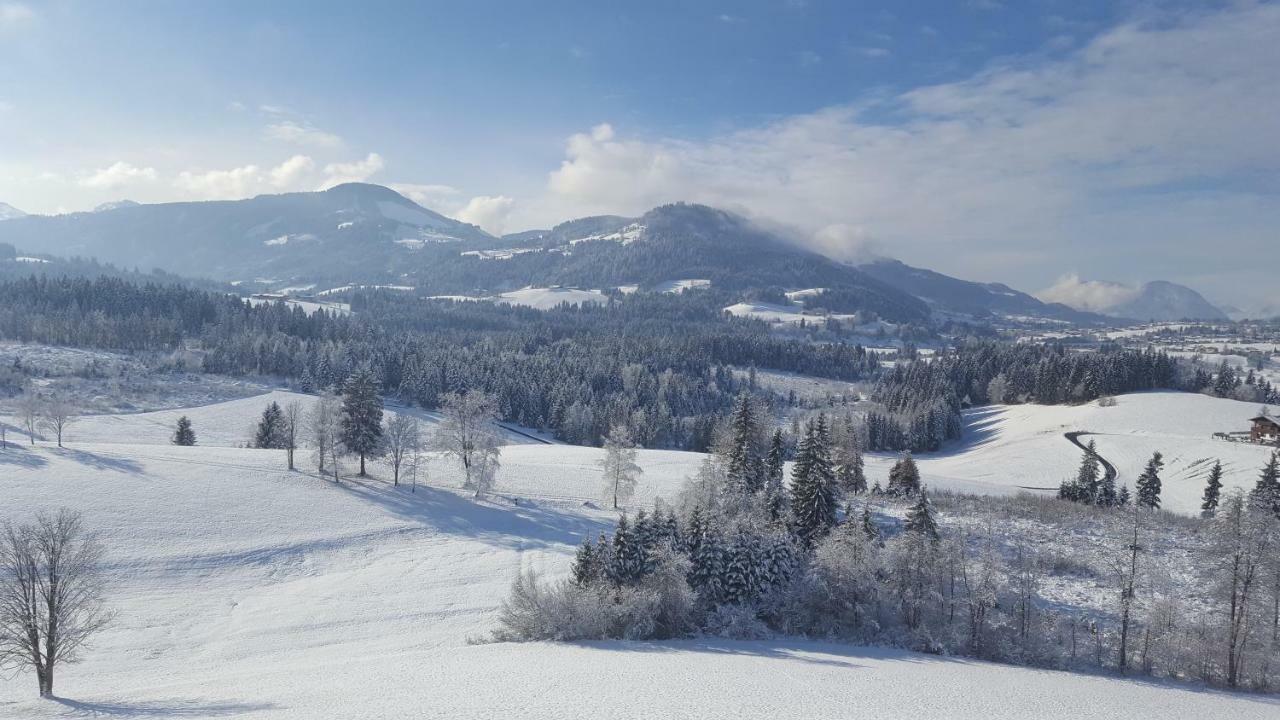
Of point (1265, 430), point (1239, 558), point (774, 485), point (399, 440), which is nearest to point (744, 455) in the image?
point (774, 485)

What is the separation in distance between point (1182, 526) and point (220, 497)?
87778 millimetres

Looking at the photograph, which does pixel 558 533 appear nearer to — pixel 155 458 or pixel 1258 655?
pixel 155 458

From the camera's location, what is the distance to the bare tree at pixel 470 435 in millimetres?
64938

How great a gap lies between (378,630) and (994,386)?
521 ft

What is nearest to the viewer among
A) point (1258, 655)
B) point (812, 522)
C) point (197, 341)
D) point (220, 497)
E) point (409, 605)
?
point (1258, 655)

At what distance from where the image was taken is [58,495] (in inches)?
1986

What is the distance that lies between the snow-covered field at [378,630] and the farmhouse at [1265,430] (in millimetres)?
91100

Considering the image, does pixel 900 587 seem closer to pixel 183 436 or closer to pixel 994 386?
pixel 183 436

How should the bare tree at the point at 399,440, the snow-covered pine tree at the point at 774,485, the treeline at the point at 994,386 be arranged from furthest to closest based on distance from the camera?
the treeline at the point at 994,386, the bare tree at the point at 399,440, the snow-covered pine tree at the point at 774,485

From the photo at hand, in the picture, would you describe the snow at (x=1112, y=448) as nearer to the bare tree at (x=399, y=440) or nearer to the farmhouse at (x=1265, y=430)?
the farmhouse at (x=1265, y=430)

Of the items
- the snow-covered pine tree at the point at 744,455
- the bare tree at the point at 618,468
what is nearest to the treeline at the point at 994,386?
the bare tree at the point at 618,468

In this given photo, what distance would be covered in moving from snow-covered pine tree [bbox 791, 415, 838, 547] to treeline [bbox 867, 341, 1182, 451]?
8730cm

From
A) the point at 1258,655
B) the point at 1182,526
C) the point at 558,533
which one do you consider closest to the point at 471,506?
the point at 558,533

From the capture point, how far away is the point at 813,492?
49.0 meters
